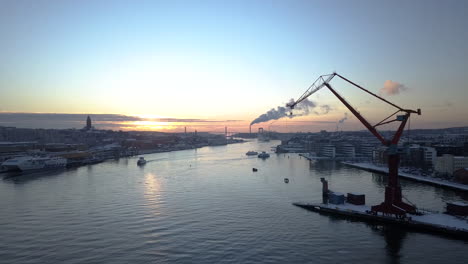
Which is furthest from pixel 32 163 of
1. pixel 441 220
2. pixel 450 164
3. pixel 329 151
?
pixel 329 151

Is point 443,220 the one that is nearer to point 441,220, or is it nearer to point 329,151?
point 441,220

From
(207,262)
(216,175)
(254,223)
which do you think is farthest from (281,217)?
(216,175)

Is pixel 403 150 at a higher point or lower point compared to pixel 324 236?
higher

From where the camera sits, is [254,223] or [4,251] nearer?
[4,251]

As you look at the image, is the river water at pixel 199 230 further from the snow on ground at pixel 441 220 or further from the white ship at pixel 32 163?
the white ship at pixel 32 163

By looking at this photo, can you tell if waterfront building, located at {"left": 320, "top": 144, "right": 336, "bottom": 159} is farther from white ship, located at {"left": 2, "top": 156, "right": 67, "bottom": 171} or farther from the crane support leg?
white ship, located at {"left": 2, "top": 156, "right": 67, "bottom": 171}

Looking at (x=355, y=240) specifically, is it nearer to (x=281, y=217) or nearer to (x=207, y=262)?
(x=281, y=217)

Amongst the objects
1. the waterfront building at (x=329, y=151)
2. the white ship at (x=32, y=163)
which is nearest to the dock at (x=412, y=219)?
the white ship at (x=32, y=163)
